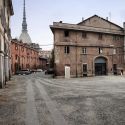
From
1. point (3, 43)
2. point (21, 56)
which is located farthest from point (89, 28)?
point (21, 56)

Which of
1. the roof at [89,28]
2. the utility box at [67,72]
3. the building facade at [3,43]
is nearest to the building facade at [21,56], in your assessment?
the utility box at [67,72]

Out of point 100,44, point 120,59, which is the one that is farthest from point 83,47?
point 120,59

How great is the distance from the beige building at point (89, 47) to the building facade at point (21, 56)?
18.3 metres

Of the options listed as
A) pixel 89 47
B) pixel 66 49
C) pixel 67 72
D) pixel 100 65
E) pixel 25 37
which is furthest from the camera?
pixel 25 37

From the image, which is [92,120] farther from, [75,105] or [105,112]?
[75,105]

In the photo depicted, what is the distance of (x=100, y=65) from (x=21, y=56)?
2777 cm

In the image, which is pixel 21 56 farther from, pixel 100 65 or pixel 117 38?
pixel 117 38

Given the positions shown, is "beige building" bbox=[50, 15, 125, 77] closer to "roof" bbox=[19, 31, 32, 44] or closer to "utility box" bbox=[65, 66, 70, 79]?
"utility box" bbox=[65, 66, 70, 79]

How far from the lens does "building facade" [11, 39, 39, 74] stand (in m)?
57.8

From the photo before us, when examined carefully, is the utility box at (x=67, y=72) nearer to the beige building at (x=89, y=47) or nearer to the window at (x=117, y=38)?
the beige building at (x=89, y=47)

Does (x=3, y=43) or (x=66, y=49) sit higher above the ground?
(x=66, y=49)

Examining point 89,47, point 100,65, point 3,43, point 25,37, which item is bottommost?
point 100,65

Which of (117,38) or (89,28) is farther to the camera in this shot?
(117,38)

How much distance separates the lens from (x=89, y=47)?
140 feet
